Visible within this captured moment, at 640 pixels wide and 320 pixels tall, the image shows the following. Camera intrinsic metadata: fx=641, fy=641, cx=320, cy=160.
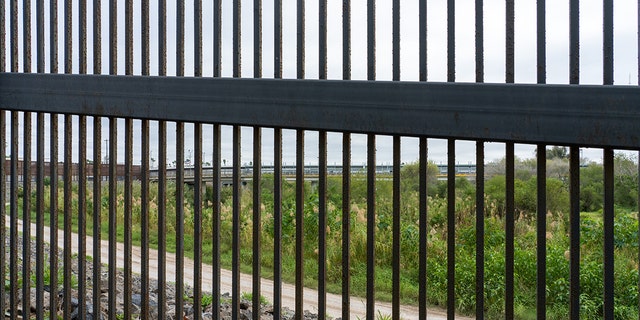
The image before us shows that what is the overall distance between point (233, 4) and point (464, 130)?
0.76 m

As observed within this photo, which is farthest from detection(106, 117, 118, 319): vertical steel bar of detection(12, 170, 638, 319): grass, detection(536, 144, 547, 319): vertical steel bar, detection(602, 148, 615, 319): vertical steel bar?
detection(12, 170, 638, 319): grass

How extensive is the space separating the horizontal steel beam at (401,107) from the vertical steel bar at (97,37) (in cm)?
11

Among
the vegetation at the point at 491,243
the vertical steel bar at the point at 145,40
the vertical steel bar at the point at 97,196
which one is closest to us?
the vertical steel bar at the point at 145,40

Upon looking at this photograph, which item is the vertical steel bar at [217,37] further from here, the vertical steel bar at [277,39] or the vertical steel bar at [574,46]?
the vertical steel bar at [574,46]

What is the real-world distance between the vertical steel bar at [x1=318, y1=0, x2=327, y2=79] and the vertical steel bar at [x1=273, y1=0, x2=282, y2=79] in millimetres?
115

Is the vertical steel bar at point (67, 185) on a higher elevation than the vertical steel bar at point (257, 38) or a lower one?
lower

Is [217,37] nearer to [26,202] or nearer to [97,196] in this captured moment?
[97,196]

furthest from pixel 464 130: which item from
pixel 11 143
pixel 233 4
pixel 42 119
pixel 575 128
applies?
pixel 11 143

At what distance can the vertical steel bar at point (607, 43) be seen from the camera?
143 cm

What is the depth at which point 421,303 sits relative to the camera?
62.5 inches

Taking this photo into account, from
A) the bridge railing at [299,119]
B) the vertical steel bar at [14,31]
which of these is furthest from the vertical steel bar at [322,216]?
the vertical steel bar at [14,31]

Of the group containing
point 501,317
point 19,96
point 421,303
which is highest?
point 19,96

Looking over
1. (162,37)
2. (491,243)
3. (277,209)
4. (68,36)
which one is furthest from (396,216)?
(491,243)

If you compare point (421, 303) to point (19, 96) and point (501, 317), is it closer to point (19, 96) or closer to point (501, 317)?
point (19, 96)
